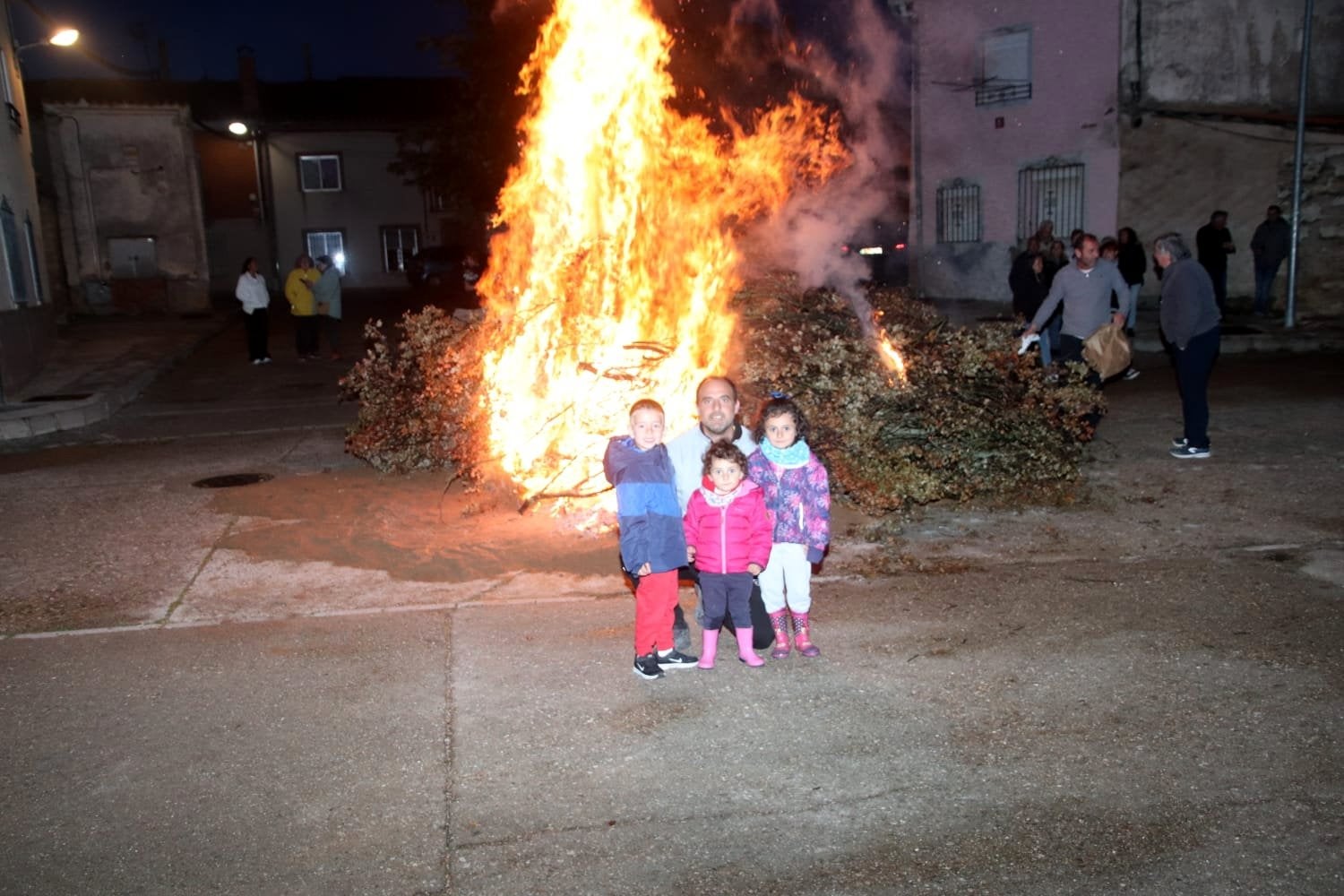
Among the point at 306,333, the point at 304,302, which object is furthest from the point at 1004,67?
the point at 306,333

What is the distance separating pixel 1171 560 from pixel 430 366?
584cm

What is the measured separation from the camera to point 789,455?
198 inches

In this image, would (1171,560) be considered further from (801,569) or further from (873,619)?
→ (801,569)

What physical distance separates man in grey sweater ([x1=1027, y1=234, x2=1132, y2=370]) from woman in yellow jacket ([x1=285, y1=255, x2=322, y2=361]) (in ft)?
42.1

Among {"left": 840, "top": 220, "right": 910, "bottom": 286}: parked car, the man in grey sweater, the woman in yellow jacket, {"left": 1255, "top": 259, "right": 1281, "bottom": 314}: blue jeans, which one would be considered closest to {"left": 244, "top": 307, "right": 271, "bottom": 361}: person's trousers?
the woman in yellow jacket

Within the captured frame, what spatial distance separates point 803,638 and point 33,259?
18.1 metres

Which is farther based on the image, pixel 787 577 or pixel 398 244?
pixel 398 244

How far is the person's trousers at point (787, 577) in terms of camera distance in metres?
5.08

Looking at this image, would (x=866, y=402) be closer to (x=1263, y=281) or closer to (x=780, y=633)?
(x=780, y=633)

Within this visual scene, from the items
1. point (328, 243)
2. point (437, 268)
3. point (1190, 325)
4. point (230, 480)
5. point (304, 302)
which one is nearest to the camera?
point (1190, 325)

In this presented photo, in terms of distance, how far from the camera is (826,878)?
11.0 ft

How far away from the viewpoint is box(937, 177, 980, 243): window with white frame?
25.2 m

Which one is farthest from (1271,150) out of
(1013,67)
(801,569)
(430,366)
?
(801,569)

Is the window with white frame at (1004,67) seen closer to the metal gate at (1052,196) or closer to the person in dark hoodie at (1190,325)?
the metal gate at (1052,196)
